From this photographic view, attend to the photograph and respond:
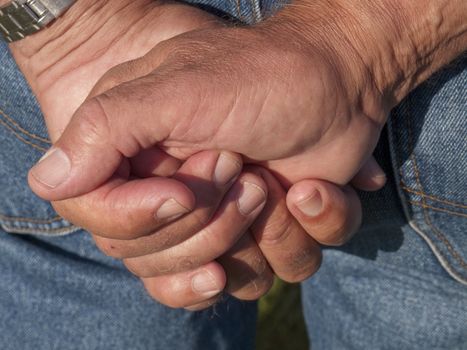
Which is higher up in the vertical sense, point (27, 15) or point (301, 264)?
point (27, 15)

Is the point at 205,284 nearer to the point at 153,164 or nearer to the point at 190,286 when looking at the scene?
the point at 190,286

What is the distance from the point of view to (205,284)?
4.33 feet

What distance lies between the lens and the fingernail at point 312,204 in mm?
1241

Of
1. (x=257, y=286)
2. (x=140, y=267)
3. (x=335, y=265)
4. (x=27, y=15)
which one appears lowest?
(x=335, y=265)

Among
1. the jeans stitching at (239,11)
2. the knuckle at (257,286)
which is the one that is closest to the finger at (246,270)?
the knuckle at (257,286)

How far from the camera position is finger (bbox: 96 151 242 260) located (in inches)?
45.3

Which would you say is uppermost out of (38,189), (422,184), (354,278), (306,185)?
(38,189)

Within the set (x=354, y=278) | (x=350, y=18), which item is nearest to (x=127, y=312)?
(x=354, y=278)

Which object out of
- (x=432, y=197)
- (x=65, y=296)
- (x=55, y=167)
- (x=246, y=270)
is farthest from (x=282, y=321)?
(x=55, y=167)

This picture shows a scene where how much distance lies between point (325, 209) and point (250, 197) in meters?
0.15

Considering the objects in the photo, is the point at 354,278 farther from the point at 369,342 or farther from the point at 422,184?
the point at 422,184

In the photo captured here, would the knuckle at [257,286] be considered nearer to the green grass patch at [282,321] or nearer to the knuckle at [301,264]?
the knuckle at [301,264]

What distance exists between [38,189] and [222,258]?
429 millimetres

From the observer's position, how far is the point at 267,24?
1.15m
